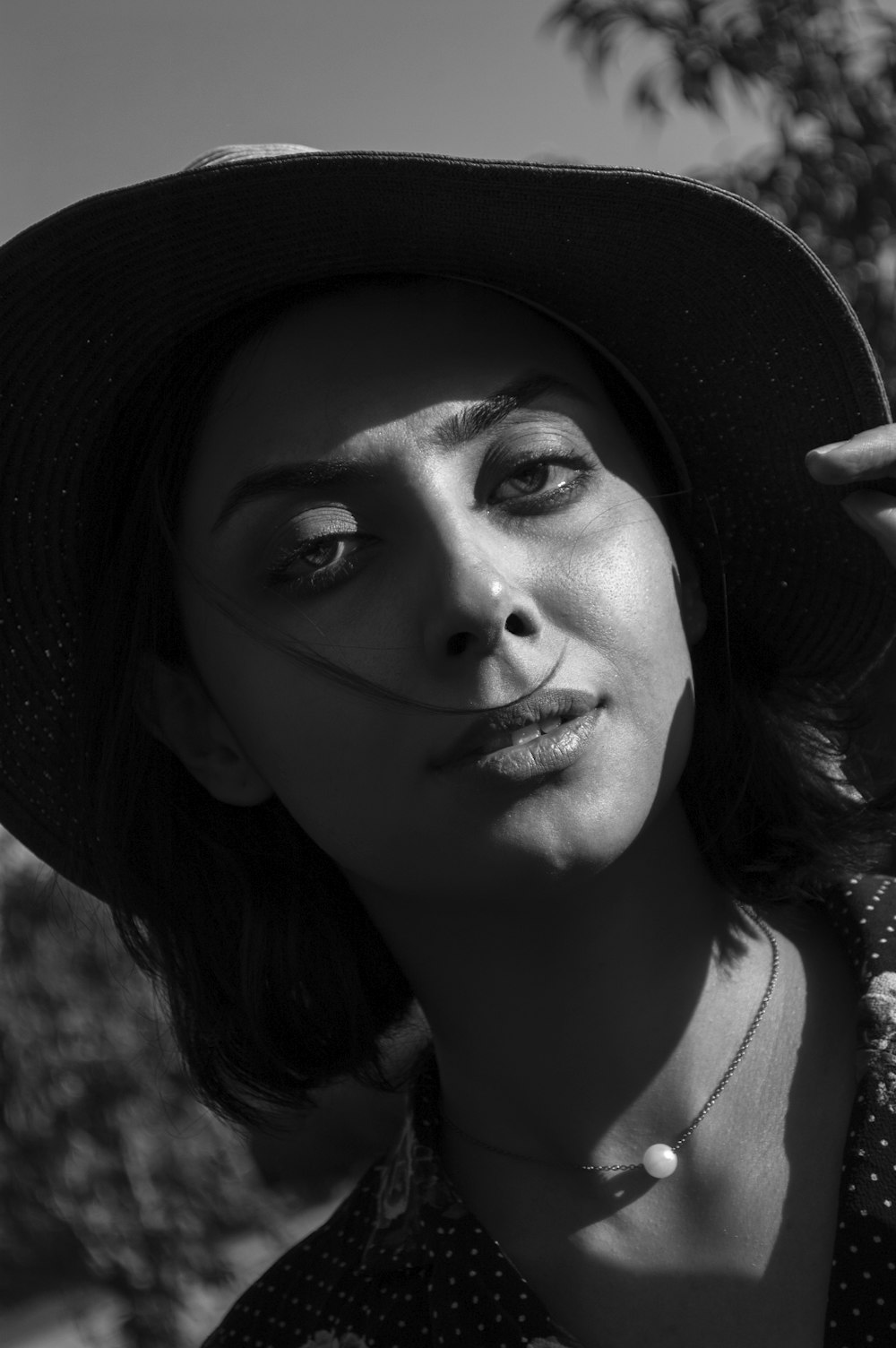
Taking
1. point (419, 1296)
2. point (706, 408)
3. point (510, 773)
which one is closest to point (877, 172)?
point (706, 408)

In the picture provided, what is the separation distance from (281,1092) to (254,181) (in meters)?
1.39

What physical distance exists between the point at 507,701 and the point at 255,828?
2.39 feet

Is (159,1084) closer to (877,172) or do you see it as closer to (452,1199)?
(452,1199)

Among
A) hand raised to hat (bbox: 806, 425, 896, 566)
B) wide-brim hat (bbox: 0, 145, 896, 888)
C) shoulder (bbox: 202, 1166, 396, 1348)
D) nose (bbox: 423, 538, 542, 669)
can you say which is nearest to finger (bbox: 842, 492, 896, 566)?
hand raised to hat (bbox: 806, 425, 896, 566)

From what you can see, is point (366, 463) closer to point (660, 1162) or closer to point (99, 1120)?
point (660, 1162)

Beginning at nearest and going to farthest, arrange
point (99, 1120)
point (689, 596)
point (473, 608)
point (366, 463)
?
point (473, 608) < point (366, 463) < point (689, 596) < point (99, 1120)

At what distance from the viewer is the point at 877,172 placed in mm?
3457

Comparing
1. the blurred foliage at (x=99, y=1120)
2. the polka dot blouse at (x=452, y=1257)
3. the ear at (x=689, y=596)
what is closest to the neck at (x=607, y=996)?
the polka dot blouse at (x=452, y=1257)

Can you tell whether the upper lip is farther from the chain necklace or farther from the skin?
the chain necklace

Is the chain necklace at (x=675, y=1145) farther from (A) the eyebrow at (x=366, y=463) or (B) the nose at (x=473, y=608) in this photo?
(A) the eyebrow at (x=366, y=463)

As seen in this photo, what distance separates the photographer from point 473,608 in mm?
1631

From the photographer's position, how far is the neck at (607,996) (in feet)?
6.07

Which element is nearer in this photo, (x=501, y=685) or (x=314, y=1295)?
(x=501, y=685)

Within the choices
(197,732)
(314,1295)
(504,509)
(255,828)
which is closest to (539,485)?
(504,509)
